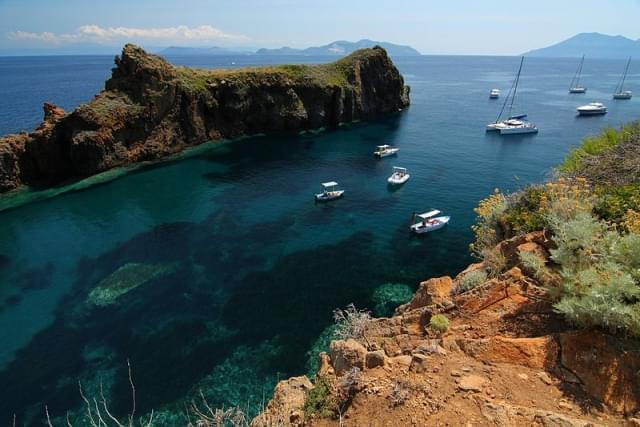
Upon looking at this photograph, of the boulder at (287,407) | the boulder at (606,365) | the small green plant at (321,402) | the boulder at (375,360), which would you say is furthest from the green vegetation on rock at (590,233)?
the boulder at (287,407)

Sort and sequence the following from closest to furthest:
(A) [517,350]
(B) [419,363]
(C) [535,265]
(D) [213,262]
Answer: (A) [517,350] → (B) [419,363] → (C) [535,265] → (D) [213,262]

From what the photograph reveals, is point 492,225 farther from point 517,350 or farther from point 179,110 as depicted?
point 179,110

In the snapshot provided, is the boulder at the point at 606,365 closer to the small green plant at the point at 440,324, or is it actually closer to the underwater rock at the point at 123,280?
the small green plant at the point at 440,324

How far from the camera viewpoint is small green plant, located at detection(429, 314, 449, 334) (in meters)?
10.9

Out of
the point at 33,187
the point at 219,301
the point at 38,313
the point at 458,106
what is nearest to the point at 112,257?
the point at 38,313

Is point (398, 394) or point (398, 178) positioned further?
point (398, 178)

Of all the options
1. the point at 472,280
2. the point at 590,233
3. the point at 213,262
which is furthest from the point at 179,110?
the point at 590,233

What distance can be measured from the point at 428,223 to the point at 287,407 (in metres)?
30.0

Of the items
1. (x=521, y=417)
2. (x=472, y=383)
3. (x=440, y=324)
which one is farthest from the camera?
(x=440, y=324)

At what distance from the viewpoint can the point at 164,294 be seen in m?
29.2

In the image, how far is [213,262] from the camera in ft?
109

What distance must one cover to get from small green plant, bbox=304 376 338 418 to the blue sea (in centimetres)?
1035

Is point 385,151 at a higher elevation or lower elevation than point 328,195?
higher

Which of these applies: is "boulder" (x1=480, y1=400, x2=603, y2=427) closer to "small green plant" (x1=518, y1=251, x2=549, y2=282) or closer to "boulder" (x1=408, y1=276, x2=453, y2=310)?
"small green plant" (x1=518, y1=251, x2=549, y2=282)
